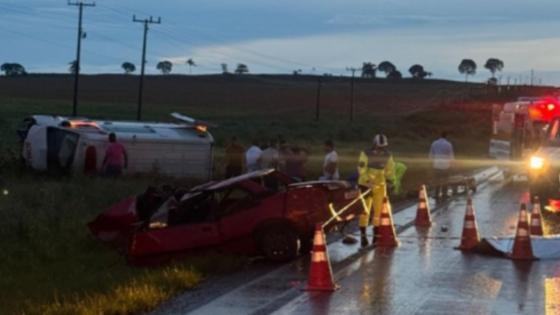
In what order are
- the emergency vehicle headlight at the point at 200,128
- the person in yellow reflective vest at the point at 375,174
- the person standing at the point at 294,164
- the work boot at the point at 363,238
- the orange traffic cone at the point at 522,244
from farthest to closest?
1. the emergency vehicle headlight at the point at 200,128
2. the person standing at the point at 294,164
3. the person in yellow reflective vest at the point at 375,174
4. the work boot at the point at 363,238
5. the orange traffic cone at the point at 522,244

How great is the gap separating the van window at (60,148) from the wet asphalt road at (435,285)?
14.4 m

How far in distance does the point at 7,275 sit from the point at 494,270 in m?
5.99

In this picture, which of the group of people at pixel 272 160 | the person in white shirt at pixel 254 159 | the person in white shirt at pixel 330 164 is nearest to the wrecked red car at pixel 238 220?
the person in white shirt at pixel 330 164

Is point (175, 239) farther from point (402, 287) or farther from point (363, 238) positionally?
point (402, 287)

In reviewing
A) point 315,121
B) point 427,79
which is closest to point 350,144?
point 315,121

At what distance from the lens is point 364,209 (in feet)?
52.6

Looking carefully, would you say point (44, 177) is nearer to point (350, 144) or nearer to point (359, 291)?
point (359, 291)

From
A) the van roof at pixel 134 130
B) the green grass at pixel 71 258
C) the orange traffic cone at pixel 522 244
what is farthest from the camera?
the van roof at pixel 134 130

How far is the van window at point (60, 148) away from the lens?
29.7m

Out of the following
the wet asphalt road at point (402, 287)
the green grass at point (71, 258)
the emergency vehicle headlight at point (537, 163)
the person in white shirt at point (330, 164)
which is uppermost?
the emergency vehicle headlight at point (537, 163)

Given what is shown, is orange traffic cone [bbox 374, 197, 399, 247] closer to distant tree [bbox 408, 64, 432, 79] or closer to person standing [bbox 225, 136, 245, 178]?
person standing [bbox 225, 136, 245, 178]

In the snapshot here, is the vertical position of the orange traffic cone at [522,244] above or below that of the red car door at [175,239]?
above

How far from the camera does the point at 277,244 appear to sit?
14664 mm

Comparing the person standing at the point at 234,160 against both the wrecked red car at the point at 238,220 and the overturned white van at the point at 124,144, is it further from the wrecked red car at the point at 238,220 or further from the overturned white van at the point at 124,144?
the wrecked red car at the point at 238,220
